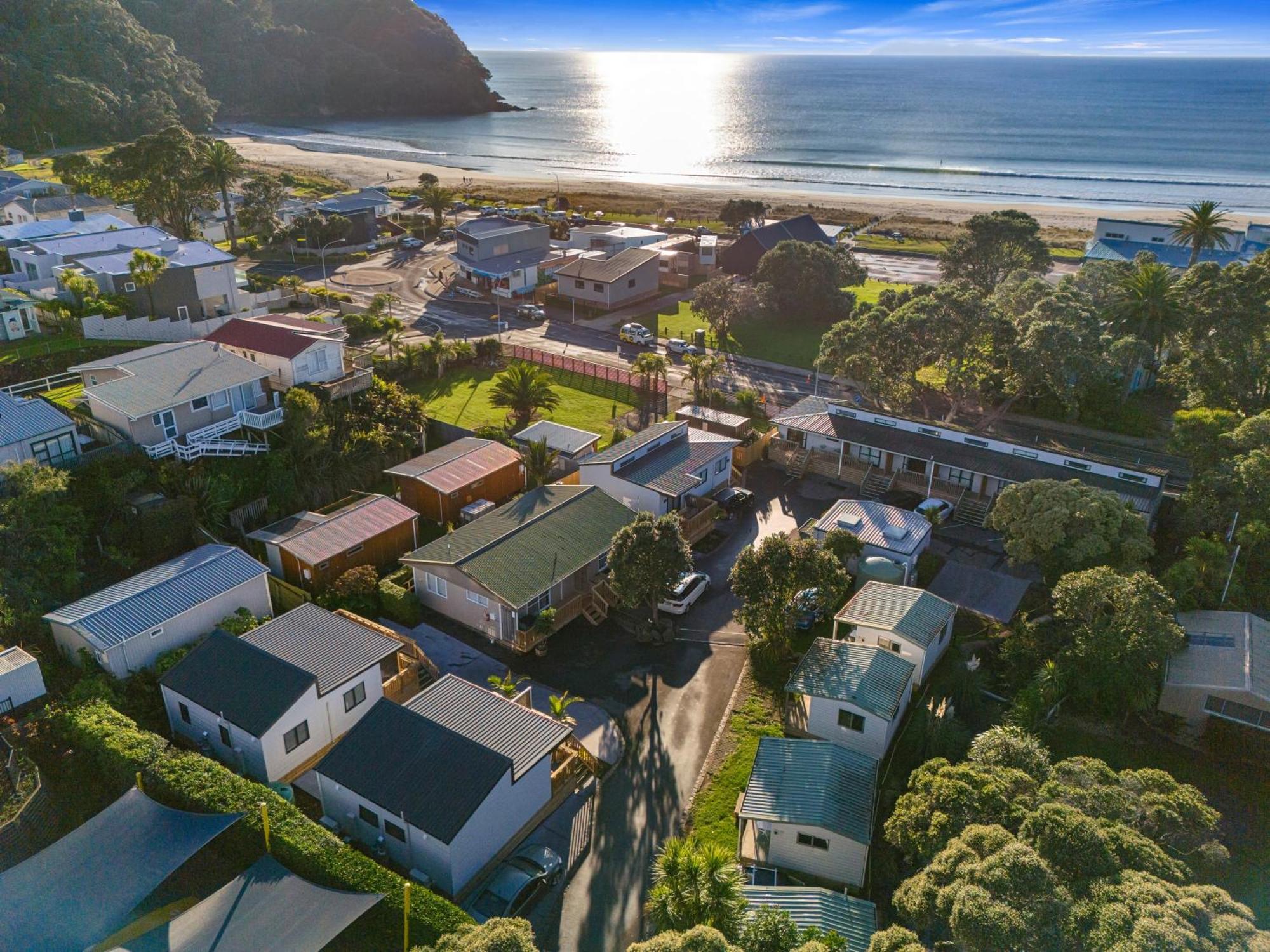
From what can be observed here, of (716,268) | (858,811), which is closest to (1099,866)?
(858,811)

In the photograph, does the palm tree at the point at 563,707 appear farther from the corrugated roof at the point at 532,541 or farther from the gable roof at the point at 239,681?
the gable roof at the point at 239,681

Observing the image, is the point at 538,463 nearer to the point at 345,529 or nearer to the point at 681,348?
the point at 345,529

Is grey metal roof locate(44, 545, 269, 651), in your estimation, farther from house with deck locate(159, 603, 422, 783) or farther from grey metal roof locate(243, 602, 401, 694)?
grey metal roof locate(243, 602, 401, 694)

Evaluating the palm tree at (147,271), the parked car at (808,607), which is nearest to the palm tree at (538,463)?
the parked car at (808,607)

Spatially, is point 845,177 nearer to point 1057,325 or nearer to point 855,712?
point 1057,325

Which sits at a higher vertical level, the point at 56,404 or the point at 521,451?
the point at 56,404

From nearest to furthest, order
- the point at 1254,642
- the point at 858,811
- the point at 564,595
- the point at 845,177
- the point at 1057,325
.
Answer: the point at 858,811, the point at 1254,642, the point at 564,595, the point at 1057,325, the point at 845,177
